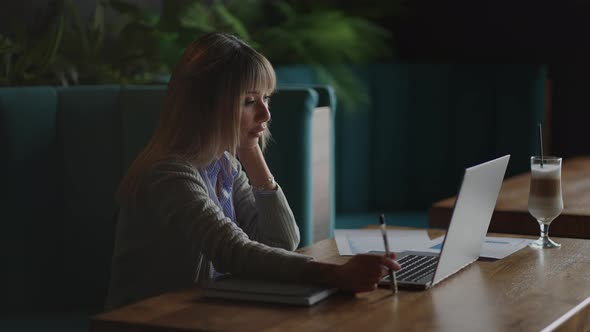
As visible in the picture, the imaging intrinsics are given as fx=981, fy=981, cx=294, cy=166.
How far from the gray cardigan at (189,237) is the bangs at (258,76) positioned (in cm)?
21

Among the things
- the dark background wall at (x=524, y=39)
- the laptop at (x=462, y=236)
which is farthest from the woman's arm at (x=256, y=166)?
the dark background wall at (x=524, y=39)

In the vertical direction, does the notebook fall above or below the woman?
below

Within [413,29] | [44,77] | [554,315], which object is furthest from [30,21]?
[413,29]

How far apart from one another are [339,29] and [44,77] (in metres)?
2.14

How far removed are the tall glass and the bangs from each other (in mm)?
622

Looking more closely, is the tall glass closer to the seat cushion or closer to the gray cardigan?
the gray cardigan

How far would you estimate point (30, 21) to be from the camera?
3631mm

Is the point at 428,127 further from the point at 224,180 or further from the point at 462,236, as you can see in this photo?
the point at 462,236

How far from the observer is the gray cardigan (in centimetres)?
179

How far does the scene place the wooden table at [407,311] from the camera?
57.8 inches

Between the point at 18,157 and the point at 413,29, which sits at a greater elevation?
the point at 413,29

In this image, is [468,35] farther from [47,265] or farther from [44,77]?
[47,265]

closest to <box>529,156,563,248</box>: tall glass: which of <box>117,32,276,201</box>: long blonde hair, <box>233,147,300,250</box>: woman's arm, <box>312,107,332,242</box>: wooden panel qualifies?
<box>233,147,300,250</box>: woman's arm

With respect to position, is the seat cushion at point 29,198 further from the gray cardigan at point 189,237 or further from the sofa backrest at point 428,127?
the sofa backrest at point 428,127
